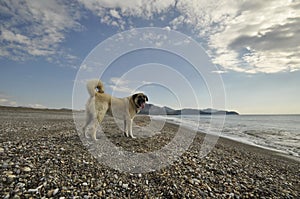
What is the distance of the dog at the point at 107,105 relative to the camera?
25.5ft

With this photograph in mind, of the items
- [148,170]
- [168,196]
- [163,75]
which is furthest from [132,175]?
[163,75]

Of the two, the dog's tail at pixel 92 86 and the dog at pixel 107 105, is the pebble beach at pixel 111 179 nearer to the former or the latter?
the dog at pixel 107 105

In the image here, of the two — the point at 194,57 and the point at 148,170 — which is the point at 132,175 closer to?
the point at 148,170

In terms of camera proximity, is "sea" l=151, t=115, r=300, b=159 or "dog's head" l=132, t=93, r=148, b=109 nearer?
"dog's head" l=132, t=93, r=148, b=109

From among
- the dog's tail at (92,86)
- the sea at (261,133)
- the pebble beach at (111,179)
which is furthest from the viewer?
the sea at (261,133)

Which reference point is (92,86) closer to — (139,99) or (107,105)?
(107,105)

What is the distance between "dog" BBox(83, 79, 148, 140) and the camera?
777 centimetres

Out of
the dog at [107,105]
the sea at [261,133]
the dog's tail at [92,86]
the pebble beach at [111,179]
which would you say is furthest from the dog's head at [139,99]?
the sea at [261,133]

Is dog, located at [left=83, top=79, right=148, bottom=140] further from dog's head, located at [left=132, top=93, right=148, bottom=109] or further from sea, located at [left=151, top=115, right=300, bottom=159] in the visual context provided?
sea, located at [left=151, top=115, right=300, bottom=159]

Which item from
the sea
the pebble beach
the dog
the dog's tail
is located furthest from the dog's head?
the sea

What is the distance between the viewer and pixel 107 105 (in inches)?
326

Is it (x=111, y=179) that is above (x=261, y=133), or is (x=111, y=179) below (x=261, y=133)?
above

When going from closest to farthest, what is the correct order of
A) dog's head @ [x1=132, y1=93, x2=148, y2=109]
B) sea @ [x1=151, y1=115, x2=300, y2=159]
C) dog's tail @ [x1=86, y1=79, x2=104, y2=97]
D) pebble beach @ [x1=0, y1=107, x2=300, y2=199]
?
pebble beach @ [x1=0, y1=107, x2=300, y2=199], dog's tail @ [x1=86, y1=79, x2=104, y2=97], dog's head @ [x1=132, y1=93, x2=148, y2=109], sea @ [x1=151, y1=115, x2=300, y2=159]

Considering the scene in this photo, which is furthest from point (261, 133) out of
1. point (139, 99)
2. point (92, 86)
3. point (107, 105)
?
point (92, 86)
